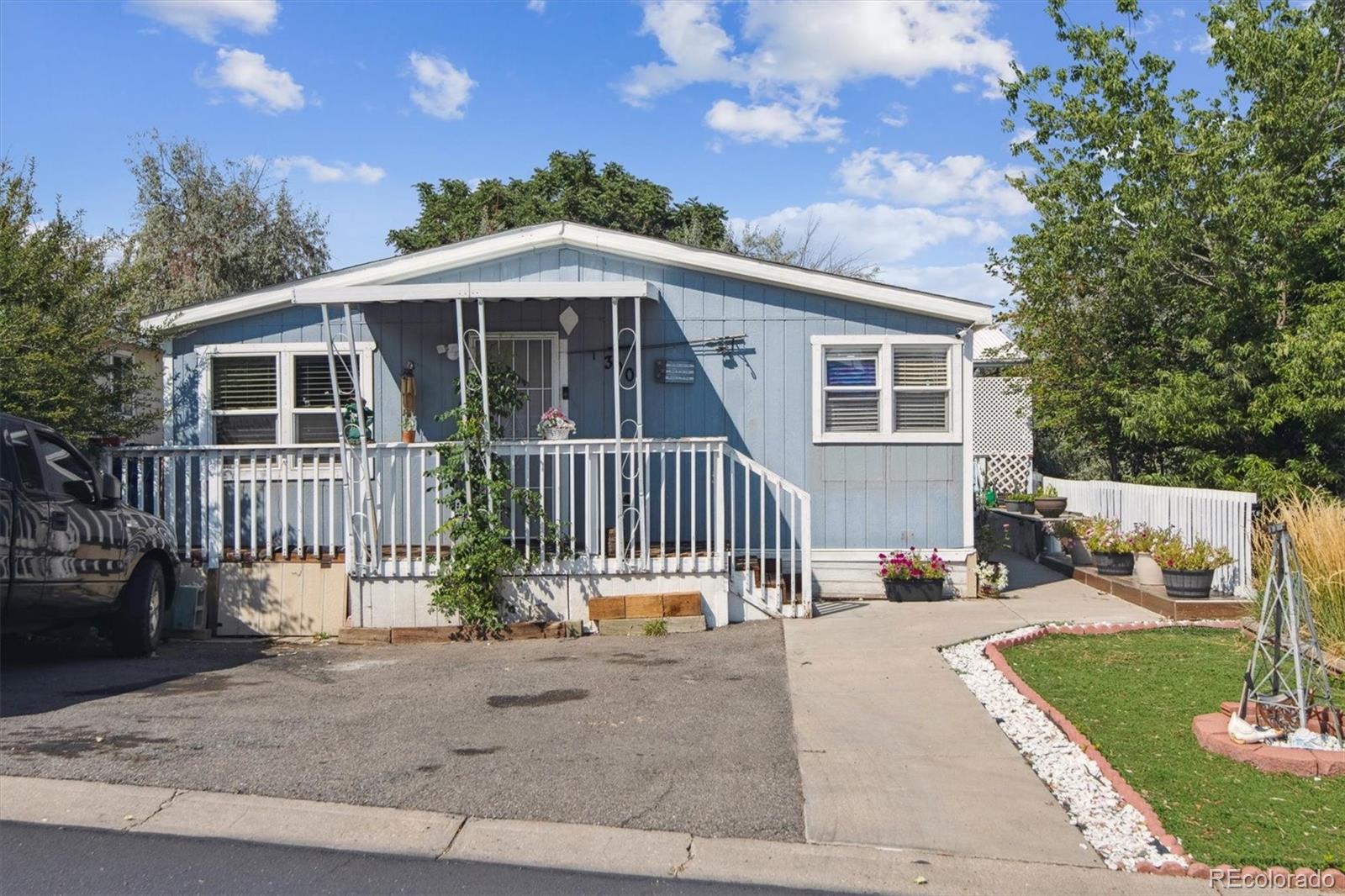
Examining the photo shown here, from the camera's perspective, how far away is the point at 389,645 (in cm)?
935

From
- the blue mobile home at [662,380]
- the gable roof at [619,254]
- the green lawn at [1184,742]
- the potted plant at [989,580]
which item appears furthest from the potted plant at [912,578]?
the gable roof at [619,254]

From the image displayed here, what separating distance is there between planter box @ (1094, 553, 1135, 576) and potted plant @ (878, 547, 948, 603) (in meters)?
2.47

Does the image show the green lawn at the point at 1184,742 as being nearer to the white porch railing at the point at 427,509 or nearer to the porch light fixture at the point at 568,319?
the white porch railing at the point at 427,509

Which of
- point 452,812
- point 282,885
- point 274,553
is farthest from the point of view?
point 274,553

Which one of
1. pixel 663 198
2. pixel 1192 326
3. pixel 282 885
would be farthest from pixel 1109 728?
pixel 663 198

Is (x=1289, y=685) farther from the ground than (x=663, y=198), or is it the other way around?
(x=663, y=198)

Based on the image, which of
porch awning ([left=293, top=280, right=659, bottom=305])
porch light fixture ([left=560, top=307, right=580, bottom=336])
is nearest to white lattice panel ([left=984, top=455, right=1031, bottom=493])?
porch light fixture ([left=560, top=307, right=580, bottom=336])

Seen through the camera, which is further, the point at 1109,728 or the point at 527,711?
the point at 527,711

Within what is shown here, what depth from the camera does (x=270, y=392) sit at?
11320mm

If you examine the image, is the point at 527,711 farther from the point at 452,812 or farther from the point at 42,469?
the point at 42,469

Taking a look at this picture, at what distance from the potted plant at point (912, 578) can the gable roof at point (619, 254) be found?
2.51 metres

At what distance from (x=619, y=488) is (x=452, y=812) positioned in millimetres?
4904

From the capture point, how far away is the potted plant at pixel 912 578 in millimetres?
10680

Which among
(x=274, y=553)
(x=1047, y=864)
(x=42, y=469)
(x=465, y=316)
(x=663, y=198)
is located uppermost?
(x=663, y=198)
